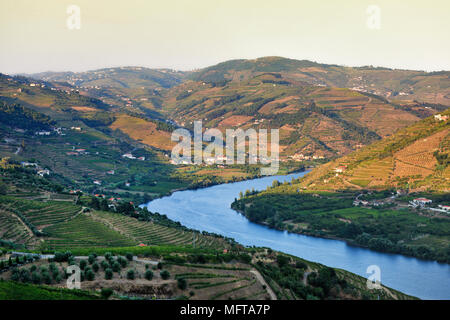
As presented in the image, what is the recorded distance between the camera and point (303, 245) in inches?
1533

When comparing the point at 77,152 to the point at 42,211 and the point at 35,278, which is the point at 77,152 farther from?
the point at 35,278

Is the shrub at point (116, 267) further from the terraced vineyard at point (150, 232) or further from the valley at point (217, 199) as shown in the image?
the terraced vineyard at point (150, 232)

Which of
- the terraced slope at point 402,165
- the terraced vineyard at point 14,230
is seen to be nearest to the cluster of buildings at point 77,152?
the terraced slope at point 402,165

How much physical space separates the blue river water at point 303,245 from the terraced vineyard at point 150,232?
8.00 meters

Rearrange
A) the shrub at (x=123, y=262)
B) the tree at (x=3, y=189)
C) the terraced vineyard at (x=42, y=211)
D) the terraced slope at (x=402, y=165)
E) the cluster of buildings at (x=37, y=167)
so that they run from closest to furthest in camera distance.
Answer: the shrub at (x=123, y=262), the terraced vineyard at (x=42, y=211), the tree at (x=3, y=189), the cluster of buildings at (x=37, y=167), the terraced slope at (x=402, y=165)

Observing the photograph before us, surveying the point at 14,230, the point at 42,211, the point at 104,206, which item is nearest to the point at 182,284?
the point at 14,230

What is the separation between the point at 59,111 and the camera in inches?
3501

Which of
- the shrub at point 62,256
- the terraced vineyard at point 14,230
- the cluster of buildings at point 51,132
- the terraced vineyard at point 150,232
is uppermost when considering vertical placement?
the cluster of buildings at point 51,132

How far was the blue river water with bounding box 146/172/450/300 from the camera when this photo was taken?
29953mm

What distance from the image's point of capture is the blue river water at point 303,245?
2995 cm

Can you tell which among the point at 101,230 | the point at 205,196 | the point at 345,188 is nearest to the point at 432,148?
the point at 345,188

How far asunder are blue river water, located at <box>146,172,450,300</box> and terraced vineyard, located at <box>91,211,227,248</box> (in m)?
8.00

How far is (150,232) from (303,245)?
14.2 m

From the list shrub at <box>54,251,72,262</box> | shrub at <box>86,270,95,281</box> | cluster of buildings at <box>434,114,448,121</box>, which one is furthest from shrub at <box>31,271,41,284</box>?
cluster of buildings at <box>434,114,448,121</box>
